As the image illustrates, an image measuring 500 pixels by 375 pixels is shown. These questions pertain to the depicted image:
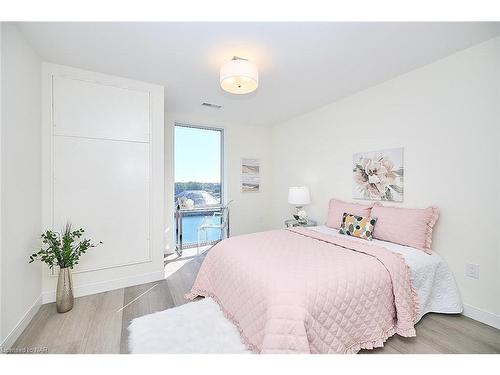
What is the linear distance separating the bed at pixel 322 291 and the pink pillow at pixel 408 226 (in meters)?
0.09

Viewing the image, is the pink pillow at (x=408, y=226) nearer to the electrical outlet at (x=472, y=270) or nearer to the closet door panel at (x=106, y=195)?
the electrical outlet at (x=472, y=270)

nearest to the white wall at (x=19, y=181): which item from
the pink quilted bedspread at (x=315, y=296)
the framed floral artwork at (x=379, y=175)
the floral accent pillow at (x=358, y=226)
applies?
the pink quilted bedspread at (x=315, y=296)

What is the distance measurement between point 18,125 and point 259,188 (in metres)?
3.64

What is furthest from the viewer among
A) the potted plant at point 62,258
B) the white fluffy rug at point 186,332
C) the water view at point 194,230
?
the water view at point 194,230

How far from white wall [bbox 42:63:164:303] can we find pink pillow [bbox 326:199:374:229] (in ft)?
7.40

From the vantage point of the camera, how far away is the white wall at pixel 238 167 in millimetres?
3848

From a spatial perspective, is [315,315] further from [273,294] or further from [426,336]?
[426,336]

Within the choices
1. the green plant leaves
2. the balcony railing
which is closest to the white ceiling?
the green plant leaves

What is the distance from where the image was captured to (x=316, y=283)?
1413 mm

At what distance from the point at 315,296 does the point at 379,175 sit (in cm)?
195

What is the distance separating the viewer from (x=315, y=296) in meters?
1.35

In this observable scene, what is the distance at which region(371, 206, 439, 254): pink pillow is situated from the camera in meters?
2.09

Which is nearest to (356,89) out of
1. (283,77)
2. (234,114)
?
(283,77)
